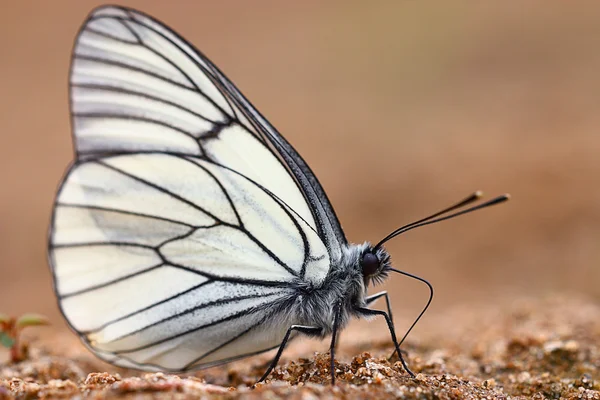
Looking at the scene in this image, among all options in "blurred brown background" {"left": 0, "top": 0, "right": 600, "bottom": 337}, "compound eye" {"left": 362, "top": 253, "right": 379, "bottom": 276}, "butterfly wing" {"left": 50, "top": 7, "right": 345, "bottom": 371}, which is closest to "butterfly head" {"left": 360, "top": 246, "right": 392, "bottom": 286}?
"compound eye" {"left": 362, "top": 253, "right": 379, "bottom": 276}

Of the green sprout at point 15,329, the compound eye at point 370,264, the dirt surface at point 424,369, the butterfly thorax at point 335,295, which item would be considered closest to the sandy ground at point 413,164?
the dirt surface at point 424,369

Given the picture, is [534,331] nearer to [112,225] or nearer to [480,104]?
[112,225]

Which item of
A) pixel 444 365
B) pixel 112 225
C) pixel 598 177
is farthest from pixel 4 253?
pixel 598 177

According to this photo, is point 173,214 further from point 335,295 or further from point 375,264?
point 375,264

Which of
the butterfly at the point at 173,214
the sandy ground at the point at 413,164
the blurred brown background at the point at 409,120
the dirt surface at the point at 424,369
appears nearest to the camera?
the dirt surface at the point at 424,369

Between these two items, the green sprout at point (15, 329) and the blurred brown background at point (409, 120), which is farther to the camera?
the blurred brown background at point (409, 120)

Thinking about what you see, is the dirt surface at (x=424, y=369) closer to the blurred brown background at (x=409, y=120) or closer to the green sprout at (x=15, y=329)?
the green sprout at (x=15, y=329)
